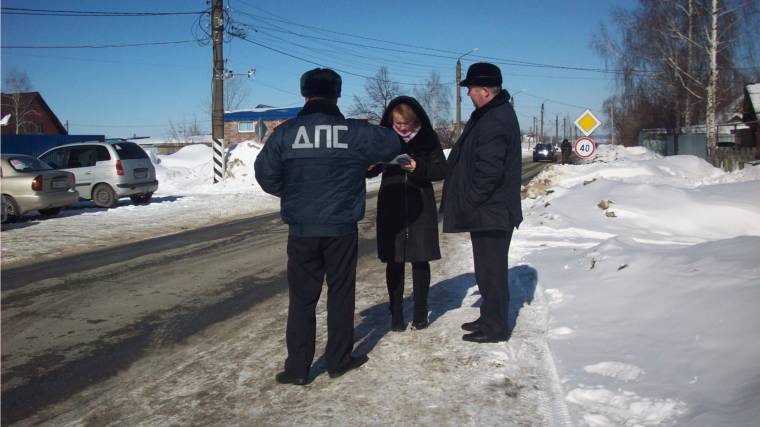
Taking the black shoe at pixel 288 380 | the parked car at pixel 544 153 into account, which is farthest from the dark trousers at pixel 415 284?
the parked car at pixel 544 153

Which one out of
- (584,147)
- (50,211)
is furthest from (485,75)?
(584,147)

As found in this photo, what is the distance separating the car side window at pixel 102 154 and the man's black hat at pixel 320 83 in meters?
13.1

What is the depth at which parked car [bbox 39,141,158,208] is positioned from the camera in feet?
48.1

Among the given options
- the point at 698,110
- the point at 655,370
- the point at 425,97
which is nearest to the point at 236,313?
the point at 655,370

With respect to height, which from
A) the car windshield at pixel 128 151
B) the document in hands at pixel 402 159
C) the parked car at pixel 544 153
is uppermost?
the parked car at pixel 544 153

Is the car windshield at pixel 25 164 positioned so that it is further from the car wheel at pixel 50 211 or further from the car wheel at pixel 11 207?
the car wheel at pixel 50 211

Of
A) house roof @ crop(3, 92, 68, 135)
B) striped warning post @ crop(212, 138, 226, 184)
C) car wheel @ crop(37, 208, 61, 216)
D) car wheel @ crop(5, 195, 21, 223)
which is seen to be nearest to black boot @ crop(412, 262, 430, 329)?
car wheel @ crop(5, 195, 21, 223)

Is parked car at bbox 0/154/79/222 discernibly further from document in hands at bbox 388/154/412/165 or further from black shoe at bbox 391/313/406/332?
document in hands at bbox 388/154/412/165

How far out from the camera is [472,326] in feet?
14.2

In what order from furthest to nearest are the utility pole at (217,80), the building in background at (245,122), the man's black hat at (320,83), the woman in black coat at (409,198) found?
the building in background at (245,122) → the utility pole at (217,80) → the woman in black coat at (409,198) → the man's black hat at (320,83)

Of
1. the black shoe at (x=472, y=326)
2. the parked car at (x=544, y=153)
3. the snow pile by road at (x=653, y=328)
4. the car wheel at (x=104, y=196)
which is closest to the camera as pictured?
the snow pile by road at (x=653, y=328)

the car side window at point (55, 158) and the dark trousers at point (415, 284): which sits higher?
the car side window at point (55, 158)

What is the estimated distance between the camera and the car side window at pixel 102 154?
14875mm

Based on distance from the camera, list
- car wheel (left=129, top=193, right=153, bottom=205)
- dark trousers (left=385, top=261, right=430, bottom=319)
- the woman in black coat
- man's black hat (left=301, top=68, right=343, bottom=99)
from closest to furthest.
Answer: man's black hat (left=301, top=68, right=343, bottom=99) < the woman in black coat < dark trousers (left=385, top=261, right=430, bottom=319) < car wheel (left=129, top=193, right=153, bottom=205)
